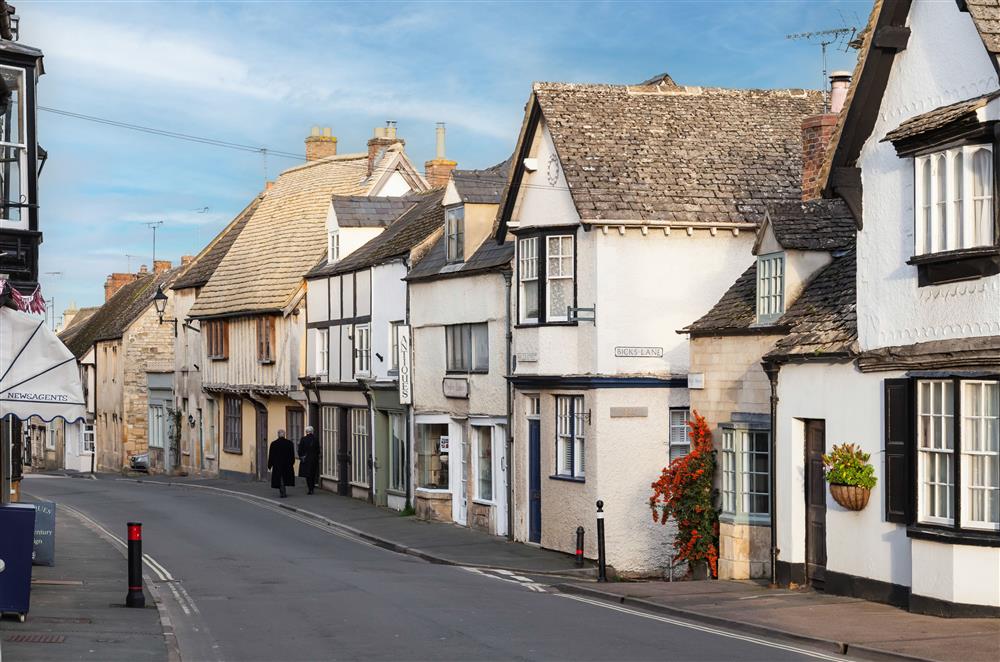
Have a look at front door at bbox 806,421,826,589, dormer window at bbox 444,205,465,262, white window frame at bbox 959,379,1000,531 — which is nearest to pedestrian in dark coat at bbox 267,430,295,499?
dormer window at bbox 444,205,465,262

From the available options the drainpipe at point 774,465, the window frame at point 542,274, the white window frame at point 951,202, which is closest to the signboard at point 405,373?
the window frame at point 542,274

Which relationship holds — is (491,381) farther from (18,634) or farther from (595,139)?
(18,634)

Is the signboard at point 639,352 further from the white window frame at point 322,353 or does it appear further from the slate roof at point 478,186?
the white window frame at point 322,353

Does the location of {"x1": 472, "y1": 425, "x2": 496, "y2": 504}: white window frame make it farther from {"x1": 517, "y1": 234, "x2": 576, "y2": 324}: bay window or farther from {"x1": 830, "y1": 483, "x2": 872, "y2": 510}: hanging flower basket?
{"x1": 830, "y1": 483, "x2": 872, "y2": 510}: hanging flower basket

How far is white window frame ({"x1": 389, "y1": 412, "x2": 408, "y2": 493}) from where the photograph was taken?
3541 cm

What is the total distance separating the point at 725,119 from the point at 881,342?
40.4ft

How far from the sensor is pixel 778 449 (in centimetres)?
2048

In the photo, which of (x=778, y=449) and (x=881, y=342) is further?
(x=778, y=449)

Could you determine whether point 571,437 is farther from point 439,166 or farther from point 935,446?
point 439,166

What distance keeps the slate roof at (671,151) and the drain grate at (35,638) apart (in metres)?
13.7

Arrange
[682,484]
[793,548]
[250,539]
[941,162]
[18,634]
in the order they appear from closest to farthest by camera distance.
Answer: [18,634] < [941,162] < [793,548] < [682,484] < [250,539]

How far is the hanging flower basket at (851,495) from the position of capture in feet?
59.1

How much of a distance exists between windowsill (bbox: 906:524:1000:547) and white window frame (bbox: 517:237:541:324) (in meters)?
12.0

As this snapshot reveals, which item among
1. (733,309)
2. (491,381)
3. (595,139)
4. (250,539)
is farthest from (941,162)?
(250,539)
